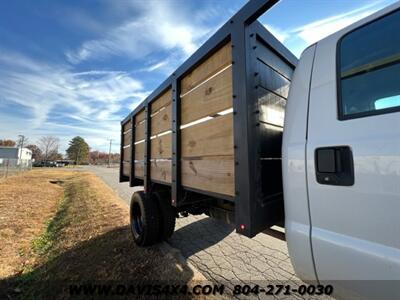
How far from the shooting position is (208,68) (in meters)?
2.00

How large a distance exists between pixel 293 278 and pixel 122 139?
4.13 meters

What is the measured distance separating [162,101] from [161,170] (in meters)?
0.89

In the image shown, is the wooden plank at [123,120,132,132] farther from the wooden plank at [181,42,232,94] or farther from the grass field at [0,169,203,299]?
the wooden plank at [181,42,232,94]

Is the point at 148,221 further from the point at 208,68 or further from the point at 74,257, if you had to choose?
the point at 208,68

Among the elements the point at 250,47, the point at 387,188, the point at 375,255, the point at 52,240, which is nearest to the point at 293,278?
the point at 375,255

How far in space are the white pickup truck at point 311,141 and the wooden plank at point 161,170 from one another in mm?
500

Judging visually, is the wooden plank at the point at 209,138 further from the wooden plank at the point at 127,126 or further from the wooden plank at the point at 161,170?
the wooden plank at the point at 127,126

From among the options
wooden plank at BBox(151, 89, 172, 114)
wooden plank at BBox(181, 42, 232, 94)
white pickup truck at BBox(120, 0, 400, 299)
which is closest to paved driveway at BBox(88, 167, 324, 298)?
white pickup truck at BBox(120, 0, 400, 299)

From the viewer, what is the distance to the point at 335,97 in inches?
50.0

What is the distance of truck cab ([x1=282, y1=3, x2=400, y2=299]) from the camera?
3.36 feet

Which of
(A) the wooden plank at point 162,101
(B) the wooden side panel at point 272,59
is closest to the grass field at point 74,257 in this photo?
(A) the wooden plank at point 162,101

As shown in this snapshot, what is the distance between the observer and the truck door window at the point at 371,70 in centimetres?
110

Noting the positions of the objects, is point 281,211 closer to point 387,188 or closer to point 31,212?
point 387,188

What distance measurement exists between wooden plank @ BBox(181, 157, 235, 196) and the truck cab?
403 mm
